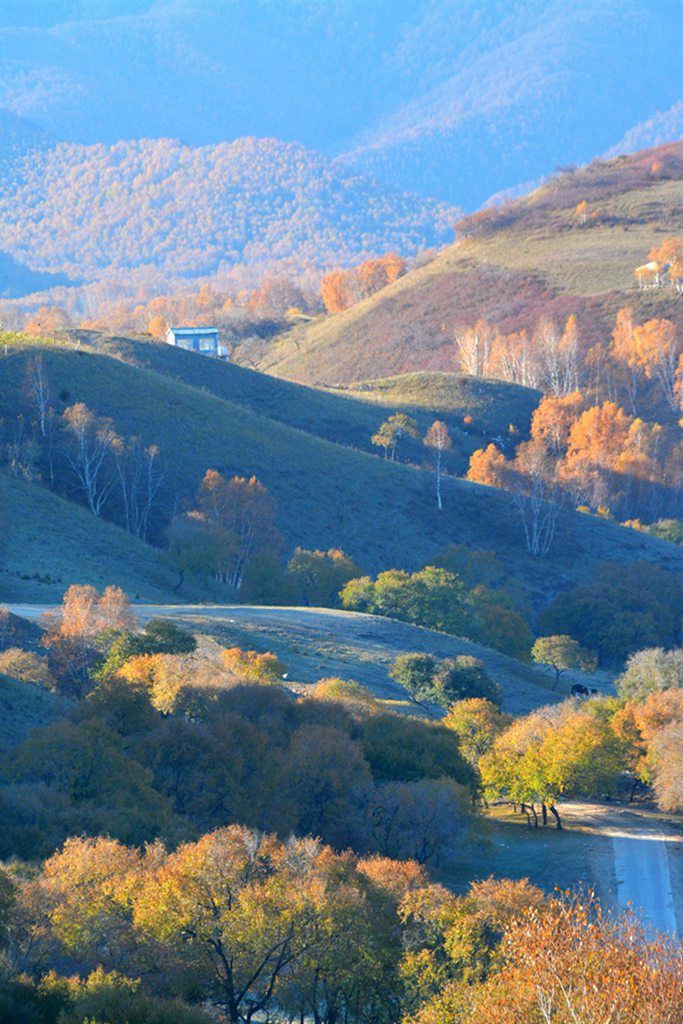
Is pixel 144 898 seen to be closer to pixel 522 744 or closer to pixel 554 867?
pixel 554 867

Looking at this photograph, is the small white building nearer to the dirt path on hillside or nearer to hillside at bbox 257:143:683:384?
hillside at bbox 257:143:683:384

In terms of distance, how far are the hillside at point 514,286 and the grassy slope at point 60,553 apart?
271 feet

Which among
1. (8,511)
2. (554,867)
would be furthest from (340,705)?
(8,511)

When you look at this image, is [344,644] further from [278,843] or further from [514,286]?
[514,286]

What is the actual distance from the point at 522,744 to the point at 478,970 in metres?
21.5

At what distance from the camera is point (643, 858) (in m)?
37.5

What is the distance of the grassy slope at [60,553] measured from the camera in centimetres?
6044

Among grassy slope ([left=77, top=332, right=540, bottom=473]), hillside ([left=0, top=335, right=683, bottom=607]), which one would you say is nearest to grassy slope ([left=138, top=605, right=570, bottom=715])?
hillside ([left=0, top=335, right=683, bottom=607])

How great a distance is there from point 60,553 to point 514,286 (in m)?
112

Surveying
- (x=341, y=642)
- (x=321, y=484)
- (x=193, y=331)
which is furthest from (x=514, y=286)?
(x=341, y=642)

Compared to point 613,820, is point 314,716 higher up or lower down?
higher up

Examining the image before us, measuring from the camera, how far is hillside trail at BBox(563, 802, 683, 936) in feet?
107

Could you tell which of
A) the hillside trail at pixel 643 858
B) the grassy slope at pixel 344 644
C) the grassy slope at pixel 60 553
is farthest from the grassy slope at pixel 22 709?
the grassy slope at pixel 60 553

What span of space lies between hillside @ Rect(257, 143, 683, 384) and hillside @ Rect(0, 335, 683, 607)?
56925 millimetres
